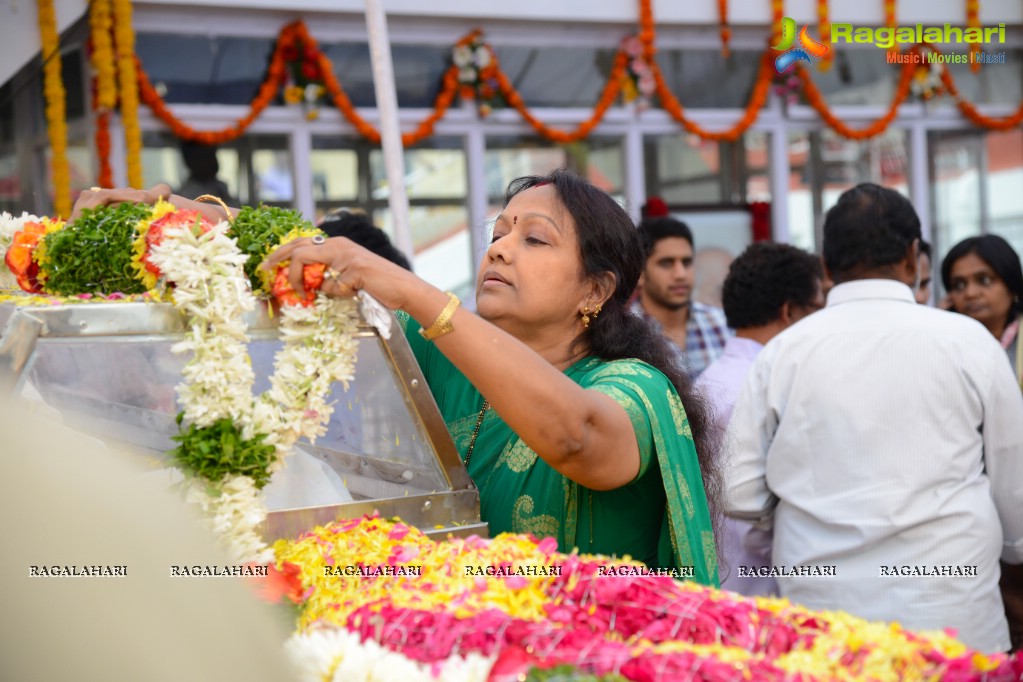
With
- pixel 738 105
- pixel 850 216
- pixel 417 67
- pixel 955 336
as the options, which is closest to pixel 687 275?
pixel 850 216

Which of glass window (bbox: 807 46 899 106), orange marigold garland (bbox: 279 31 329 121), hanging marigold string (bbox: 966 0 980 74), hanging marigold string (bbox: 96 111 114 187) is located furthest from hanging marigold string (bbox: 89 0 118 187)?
hanging marigold string (bbox: 966 0 980 74)

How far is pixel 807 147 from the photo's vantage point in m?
9.02

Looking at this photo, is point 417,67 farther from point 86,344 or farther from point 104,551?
point 104,551

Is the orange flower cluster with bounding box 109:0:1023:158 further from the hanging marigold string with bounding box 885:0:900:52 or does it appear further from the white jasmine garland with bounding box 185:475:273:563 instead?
the white jasmine garland with bounding box 185:475:273:563

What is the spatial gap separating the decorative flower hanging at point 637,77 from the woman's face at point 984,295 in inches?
155

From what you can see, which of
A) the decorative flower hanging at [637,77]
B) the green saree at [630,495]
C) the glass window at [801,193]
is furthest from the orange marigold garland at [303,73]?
the green saree at [630,495]

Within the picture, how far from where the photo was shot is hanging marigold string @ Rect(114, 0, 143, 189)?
21.5 ft

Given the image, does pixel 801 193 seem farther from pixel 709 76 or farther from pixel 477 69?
pixel 477 69

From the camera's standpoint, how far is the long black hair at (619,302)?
2.40 m

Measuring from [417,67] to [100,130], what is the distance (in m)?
2.31

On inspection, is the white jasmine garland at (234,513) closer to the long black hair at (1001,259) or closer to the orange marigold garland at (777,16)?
the long black hair at (1001,259)

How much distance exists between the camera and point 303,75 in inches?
288

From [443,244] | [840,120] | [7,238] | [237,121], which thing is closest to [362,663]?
[7,238]

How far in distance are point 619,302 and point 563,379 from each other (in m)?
0.64
